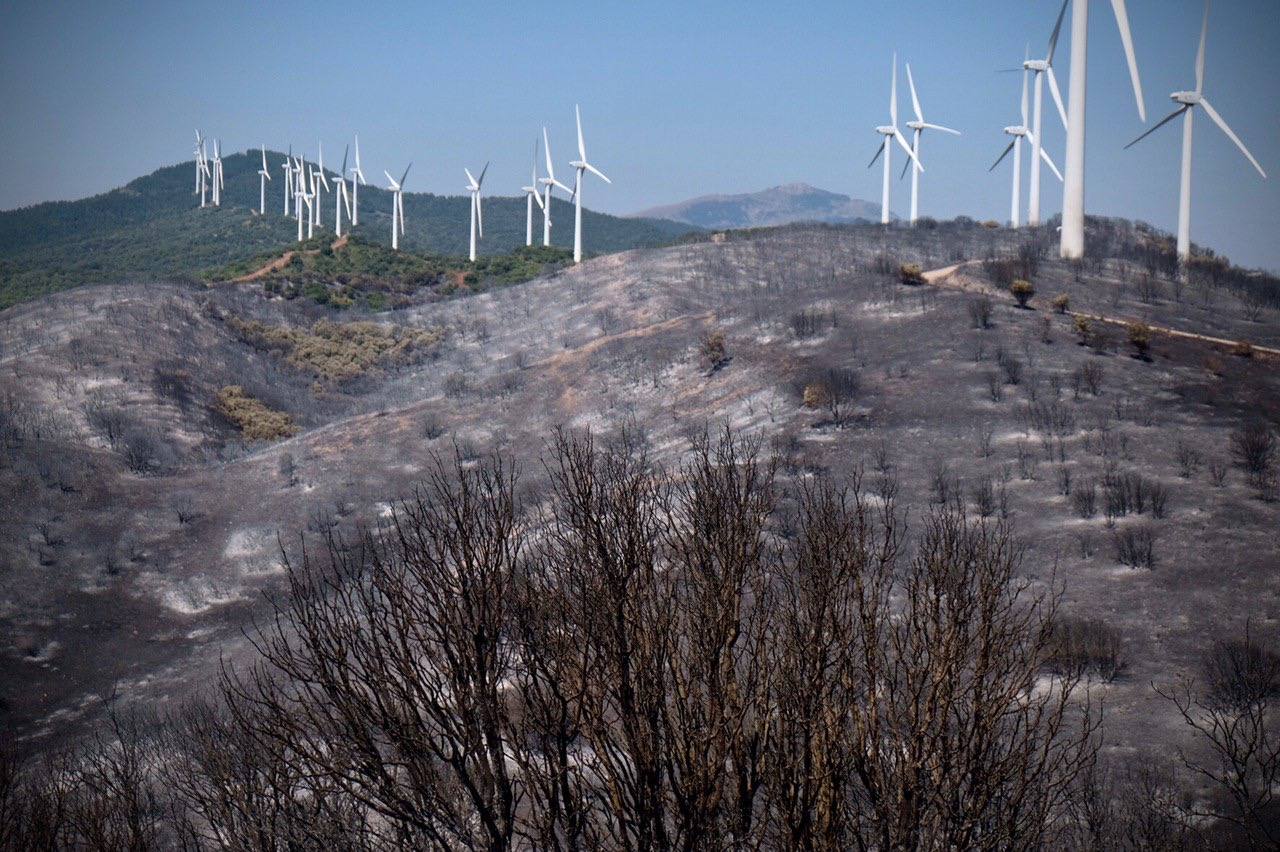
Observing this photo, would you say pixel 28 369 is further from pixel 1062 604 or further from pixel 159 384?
pixel 1062 604

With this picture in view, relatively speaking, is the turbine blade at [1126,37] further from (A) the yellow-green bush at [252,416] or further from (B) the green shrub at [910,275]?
(A) the yellow-green bush at [252,416]

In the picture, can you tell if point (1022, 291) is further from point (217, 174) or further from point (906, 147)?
point (217, 174)

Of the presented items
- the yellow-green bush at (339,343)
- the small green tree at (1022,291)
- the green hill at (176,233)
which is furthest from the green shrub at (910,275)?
the green hill at (176,233)

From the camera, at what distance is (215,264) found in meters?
126

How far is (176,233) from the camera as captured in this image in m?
149

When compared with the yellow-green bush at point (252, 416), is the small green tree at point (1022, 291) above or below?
Result: above

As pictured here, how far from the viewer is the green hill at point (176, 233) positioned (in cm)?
11732

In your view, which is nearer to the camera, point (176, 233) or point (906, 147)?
point (906, 147)

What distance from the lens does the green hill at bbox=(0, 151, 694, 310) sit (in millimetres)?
117325

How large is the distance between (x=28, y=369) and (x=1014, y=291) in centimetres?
4809

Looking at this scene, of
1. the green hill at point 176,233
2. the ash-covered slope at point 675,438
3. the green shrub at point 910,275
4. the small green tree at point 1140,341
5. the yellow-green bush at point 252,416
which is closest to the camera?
the ash-covered slope at point 675,438

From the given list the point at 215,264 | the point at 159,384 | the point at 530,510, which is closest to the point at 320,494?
the point at 530,510

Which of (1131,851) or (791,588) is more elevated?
(791,588)

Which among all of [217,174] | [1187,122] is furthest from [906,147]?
[217,174]
